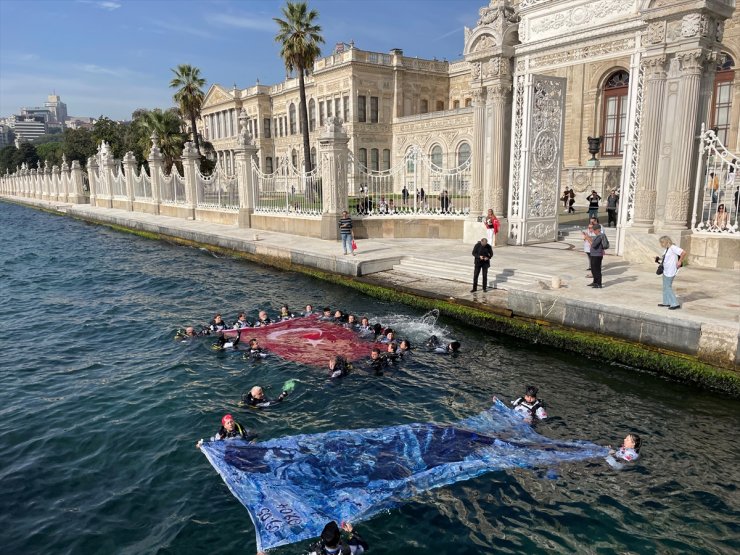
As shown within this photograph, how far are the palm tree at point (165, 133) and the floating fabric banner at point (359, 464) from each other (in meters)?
39.3

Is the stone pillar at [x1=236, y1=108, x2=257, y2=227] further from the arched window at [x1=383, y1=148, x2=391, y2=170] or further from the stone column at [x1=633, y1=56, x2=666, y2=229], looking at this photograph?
the arched window at [x1=383, y1=148, x2=391, y2=170]

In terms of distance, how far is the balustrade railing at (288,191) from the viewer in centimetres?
2270

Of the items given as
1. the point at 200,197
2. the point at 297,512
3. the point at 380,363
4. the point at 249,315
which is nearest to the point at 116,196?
the point at 200,197

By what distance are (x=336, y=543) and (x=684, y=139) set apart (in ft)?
43.2

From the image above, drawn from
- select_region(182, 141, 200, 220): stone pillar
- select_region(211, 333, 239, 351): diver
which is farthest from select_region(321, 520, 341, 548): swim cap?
select_region(182, 141, 200, 220): stone pillar

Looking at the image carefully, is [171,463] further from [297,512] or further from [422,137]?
[422,137]

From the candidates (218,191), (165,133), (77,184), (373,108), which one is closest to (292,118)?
(373,108)

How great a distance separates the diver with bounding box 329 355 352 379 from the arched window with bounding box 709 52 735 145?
79.2ft

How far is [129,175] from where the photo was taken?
41062 millimetres

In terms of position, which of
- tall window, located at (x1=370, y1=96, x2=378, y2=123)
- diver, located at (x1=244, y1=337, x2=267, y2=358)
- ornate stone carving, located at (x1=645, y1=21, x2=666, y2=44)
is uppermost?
tall window, located at (x1=370, y1=96, x2=378, y2=123)

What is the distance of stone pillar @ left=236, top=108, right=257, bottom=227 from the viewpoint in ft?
86.1

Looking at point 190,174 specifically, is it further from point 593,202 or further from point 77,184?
point 77,184

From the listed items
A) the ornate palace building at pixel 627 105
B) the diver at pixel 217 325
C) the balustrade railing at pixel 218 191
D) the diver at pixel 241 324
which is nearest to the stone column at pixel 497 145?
the ornate palace building at pixel 627 105

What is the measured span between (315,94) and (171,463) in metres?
51.0
